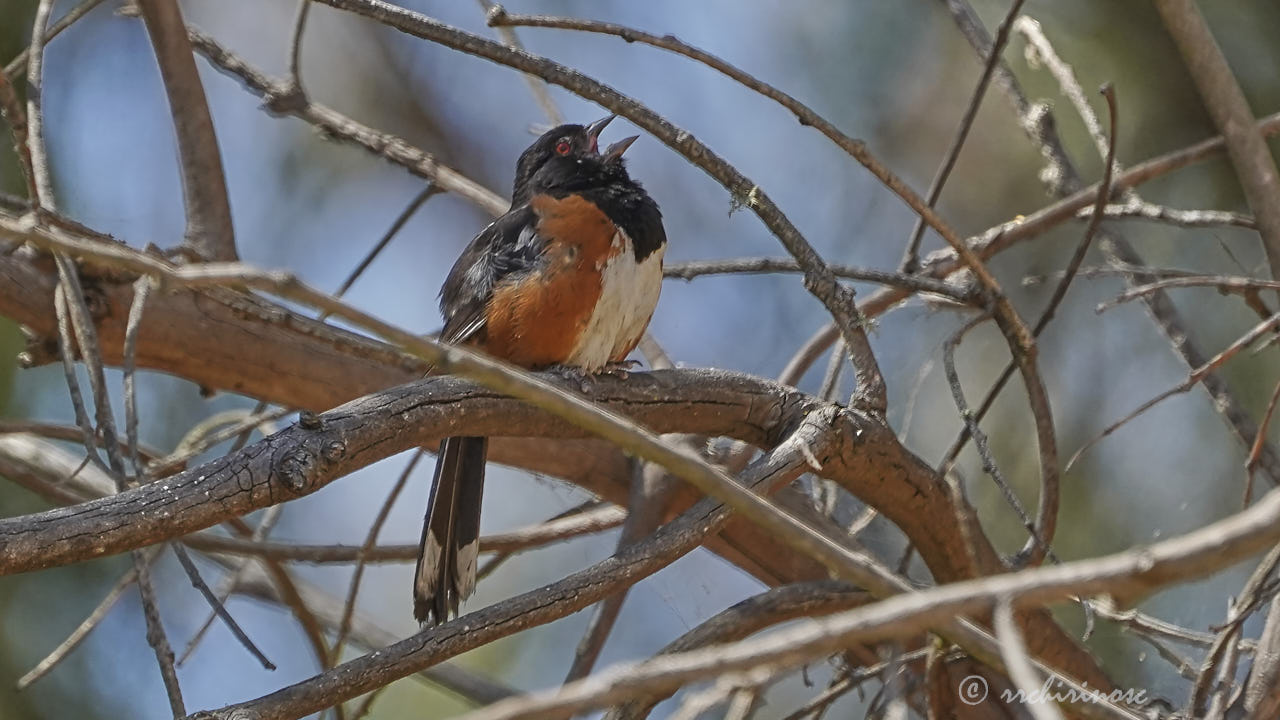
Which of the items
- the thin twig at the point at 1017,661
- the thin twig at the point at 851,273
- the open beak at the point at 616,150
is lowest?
the thin twig at the point at 1017,661

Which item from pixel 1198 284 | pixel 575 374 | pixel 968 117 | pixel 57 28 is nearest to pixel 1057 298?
pixel 1198 284

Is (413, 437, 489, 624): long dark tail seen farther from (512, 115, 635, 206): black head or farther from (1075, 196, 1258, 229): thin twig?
(1075, 196, 1258, 229): thin twig

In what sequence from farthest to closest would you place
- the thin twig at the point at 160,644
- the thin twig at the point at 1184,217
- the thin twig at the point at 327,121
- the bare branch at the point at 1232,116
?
the thin twig at the point at 327,121
the bare branch at the point at 1232,116
the thin twig at the point at 1184,217
the thin twig at the point at 160,644

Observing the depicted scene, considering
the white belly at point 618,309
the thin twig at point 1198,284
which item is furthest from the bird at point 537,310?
the thin twig at point 1198,284

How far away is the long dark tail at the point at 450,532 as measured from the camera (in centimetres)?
293

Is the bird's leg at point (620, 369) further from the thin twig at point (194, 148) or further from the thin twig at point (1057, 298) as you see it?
the thin twig at point (194, 148)

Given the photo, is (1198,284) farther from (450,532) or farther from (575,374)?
(450,532)

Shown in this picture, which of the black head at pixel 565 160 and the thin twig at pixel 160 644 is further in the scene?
the black head at pixel 565 160

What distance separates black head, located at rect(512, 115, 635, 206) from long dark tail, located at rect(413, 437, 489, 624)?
0.88 metres

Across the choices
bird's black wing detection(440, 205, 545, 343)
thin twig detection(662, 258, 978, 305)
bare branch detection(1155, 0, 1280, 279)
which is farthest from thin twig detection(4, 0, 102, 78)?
bare branch detection(1155, 0, 1280, 279)

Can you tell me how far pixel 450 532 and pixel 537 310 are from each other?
0.58 metres

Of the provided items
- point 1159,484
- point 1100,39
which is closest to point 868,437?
point 1159,484

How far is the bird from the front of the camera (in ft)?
10.1

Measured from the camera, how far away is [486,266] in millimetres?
3303
